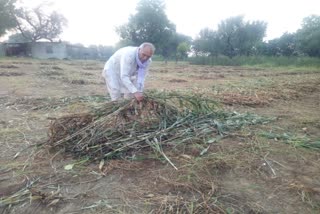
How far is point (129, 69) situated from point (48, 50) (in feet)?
118

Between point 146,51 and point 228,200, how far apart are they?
222 centimetres

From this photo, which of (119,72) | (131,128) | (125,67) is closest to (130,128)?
(131,128)

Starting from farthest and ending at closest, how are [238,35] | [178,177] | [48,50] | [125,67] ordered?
[48,50] < [238,35] < [125,67] < [178,177]

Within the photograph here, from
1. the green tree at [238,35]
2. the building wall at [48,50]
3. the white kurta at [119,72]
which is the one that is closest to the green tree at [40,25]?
the building wall at [48,50]

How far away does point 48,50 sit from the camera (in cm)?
3684

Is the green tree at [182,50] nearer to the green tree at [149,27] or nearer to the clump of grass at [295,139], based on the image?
the green tree at [149,27]

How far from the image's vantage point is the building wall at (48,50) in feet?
119

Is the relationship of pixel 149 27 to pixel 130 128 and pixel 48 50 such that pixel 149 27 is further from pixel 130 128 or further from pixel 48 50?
pixel 130 128

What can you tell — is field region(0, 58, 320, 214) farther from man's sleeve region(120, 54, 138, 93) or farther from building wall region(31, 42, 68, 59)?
building wall region(31, 42, 68, 59)

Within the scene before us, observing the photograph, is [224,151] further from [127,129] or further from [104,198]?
[104,198]

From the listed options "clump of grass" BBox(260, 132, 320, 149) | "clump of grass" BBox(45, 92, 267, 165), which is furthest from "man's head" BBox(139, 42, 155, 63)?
"clump of grass" BBox(260, 132, 320, 149)

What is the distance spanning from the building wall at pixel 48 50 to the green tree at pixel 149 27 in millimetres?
7366

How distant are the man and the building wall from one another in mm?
34452

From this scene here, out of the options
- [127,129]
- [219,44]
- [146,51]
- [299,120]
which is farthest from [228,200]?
[219,44]
